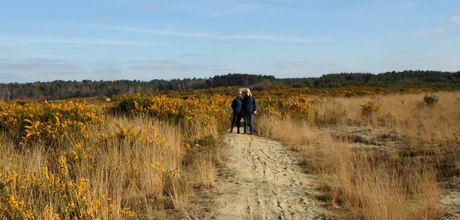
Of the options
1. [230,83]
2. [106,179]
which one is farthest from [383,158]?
[230,83]

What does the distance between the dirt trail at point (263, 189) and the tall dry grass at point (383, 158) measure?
44 centimetres

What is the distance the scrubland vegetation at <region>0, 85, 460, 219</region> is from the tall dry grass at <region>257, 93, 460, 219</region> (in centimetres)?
3

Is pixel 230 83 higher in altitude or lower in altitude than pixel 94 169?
higher

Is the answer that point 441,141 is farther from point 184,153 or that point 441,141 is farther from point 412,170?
point 184,153

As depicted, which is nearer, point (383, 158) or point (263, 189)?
point (263, 189)

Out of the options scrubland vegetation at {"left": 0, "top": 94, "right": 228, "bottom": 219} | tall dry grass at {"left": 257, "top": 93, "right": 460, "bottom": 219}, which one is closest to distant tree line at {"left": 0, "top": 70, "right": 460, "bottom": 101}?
tall dry grass at {"left": 257, "top": 93, "right": 460, "bottom": 219}

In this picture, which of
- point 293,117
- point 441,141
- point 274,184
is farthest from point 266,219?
point 293,117

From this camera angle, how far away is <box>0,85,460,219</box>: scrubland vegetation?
4168 millimetres

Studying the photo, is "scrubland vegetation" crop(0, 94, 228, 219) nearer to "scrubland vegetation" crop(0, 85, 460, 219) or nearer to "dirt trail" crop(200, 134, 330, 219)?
"scrubland vegetation" crop(0, 85, 460, 219)

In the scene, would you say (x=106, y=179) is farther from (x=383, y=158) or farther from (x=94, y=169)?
(x=383, y=158)

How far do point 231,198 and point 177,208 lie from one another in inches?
37.9

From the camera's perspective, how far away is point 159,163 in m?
5.64

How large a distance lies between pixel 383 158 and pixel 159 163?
5.51 m

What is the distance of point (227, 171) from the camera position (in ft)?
22.9
